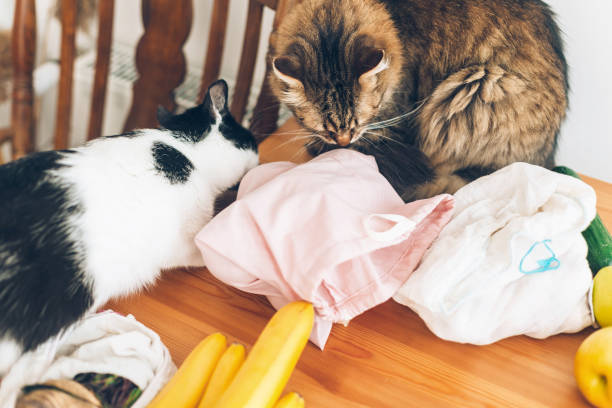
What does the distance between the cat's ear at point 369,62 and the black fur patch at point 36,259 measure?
555 mm

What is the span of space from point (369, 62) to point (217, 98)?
1.17ft

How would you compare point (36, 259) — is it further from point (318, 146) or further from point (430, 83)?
point (430, 83)

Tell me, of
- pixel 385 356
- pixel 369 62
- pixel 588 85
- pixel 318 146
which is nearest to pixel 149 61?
pixel 318 146

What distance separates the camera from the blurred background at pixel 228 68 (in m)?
1.16

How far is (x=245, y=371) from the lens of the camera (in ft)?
1.91

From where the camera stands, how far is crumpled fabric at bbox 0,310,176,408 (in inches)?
25.2

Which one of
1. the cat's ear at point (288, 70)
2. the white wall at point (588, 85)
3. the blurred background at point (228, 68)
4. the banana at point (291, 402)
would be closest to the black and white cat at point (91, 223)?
the cat's ear at point (288, 70)

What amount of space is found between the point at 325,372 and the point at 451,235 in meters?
0.31

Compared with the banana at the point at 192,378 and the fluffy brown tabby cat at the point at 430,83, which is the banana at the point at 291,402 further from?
the fluffy brown tabby cat at the point at 430,83

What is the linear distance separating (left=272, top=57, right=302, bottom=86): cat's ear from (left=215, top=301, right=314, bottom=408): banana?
0.45 meters

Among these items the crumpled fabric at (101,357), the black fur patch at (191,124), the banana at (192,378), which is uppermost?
the black fur patch at (191,124)

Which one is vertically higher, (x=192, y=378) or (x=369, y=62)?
(x=369, y=62)

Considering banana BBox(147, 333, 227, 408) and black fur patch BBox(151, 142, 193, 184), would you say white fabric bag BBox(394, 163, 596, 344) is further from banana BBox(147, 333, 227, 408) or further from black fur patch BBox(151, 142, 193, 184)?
black fur patch BBox(151, 142, 193, 184)

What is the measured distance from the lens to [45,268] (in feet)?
2.26
